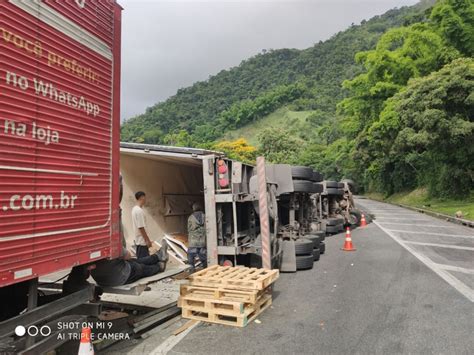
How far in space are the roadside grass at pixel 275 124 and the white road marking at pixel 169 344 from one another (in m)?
88.0

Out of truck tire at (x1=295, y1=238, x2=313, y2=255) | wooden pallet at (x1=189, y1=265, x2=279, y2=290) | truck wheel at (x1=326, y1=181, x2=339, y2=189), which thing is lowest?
wooden pallet at (x1=189, y1=265, x2=279, y2=290)

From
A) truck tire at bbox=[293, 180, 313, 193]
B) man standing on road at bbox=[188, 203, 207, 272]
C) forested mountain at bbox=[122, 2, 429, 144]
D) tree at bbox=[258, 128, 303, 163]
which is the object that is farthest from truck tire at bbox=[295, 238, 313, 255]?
forested mountain at bbox=[122, 2, 429, 144]

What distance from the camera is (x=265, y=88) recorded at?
431ft

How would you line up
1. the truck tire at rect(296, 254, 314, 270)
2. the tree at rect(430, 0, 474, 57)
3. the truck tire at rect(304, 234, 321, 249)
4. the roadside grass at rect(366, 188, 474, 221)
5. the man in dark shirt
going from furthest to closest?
the tree at rect(430, 0, 474, 57) → the roadside grass at rect(366, 188, 474, 221) → the truck tire at rect(304, 234, 321, 249) → the truck tire at rect(296, 254, 314, 270) → the man in dark shirt

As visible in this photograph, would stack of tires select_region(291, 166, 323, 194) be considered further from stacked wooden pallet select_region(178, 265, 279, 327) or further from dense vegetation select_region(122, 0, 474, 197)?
dense vegetation select_region(122, 0, 474, 197)

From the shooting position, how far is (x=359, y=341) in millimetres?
4348

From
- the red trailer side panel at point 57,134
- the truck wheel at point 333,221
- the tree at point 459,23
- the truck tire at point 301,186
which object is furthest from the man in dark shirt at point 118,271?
the tree at point 459,23

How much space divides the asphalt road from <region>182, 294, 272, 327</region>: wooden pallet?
109 millimetres

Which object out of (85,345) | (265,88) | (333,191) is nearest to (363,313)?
(85,345)

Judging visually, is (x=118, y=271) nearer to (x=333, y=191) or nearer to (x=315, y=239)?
(x=315, y=239)

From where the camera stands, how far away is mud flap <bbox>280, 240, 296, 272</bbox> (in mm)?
8172

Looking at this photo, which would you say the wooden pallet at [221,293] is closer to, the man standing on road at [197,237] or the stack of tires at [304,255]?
the man standing on road at [197,237]

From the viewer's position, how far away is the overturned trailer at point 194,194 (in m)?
7.23

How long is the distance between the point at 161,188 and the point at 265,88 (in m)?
127
